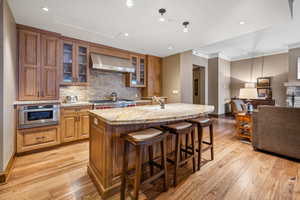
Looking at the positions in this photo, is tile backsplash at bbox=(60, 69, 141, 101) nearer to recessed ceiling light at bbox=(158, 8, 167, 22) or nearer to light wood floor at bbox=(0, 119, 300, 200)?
light wood floor at bbox=(0, 119, 300, 200)

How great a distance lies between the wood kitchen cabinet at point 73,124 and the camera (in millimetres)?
3064

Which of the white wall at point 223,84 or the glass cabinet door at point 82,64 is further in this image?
the white wall at point 223,84

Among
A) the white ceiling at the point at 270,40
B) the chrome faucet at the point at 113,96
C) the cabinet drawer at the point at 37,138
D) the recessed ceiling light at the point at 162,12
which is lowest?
the cabinet drawer at the point at 37,138

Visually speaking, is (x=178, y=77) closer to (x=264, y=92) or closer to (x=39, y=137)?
(x=39, y=137)

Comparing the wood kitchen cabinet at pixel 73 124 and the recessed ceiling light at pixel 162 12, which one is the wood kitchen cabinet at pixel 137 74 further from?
the recessed ceiling light at pixel 162 12

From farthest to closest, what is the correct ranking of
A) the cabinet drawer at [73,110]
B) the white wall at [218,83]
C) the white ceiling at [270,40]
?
the white wall at [218,83] → the white ceiling at [270,40] → the cabinet drawer at [73,110]

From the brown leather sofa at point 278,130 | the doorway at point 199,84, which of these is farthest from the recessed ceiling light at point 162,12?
the doorway at point 199,84

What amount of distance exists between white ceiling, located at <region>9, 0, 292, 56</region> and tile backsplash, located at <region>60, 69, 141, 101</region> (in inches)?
44.9

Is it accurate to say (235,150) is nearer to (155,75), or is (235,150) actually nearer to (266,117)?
(266,117)

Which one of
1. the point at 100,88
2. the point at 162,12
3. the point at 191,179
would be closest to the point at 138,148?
the point at 191,179

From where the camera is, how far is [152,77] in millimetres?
5121

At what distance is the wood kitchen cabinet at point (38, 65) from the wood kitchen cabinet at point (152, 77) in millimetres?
2746

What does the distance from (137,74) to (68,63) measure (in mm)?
2083

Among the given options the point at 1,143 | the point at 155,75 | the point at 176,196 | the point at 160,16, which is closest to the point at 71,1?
the point at 160,16
